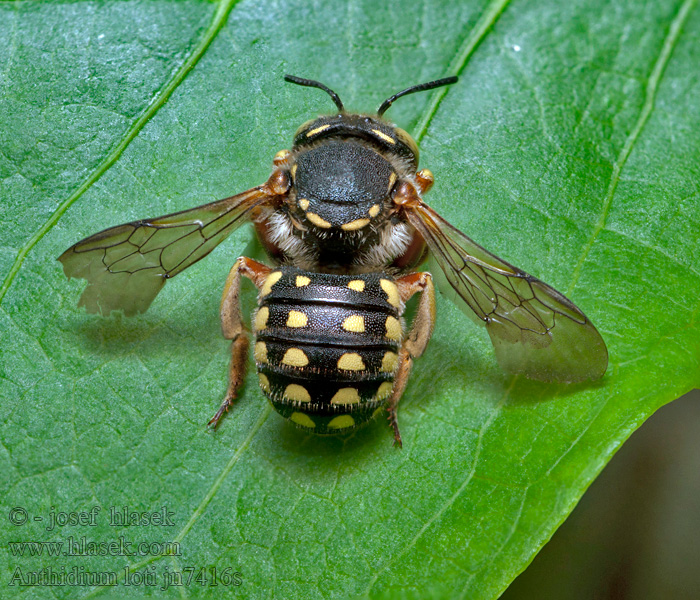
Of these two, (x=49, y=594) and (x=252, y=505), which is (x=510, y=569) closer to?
(x=252, y=505)

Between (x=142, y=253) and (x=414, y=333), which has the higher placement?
(x=142, y=253)

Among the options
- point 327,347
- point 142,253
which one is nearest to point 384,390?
point 327,347

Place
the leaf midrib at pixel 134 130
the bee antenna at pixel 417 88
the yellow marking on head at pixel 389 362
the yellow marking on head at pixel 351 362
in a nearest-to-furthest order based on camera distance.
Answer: the yellow marking on head at pixel 351 362
the yellow marking on head at pixel 389 362
the leaf midrib at pixel 134 130
the bee antenna at pixel 417 88

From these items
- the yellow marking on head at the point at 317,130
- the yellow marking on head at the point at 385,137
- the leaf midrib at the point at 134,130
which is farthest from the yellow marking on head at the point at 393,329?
the leaf midrib at the point at 134,130

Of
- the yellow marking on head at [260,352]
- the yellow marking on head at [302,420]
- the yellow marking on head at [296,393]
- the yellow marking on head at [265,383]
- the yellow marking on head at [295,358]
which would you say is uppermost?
the yellow marking on head at [295,358]

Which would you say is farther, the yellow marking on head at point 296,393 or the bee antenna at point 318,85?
the bee antenna at point 318,85

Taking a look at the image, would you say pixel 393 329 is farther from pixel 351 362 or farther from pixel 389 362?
pixel 351 362

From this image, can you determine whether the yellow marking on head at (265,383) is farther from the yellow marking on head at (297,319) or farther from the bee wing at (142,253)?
the bee wing at (142,253)
